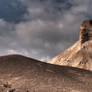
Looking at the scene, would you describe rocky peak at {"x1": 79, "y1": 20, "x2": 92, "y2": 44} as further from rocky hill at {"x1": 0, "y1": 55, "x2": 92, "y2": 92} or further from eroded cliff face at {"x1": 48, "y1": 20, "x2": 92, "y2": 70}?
rocky hill at {"x1": 0, "y1": 55, "x2": 92, "y2": 92}

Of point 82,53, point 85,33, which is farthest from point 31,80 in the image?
point 85,33

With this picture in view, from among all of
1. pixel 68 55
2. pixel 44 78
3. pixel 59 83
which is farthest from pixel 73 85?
pixel 68 55

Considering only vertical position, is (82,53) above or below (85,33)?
below

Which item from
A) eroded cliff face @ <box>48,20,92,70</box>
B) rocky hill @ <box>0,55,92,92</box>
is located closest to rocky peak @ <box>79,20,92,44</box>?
eroded cliff face @ <box>48,20,92,70</box>

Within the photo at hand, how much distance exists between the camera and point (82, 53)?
155 ft

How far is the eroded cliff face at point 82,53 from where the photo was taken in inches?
1757

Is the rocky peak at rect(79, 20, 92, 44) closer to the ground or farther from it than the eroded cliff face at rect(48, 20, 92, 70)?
farther from it

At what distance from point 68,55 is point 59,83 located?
123 ft

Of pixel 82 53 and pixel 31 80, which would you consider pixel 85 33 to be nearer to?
pixel 82 53

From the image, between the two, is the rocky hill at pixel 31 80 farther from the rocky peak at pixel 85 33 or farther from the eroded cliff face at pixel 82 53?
the rocky peak at pixel 85 33

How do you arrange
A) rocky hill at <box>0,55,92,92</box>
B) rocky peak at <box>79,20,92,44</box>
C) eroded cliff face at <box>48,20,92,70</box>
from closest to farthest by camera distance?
1. rocky hill at <box>0,55,92,92</box>
2. eroded cliff face at <box>48,20,92,70</box>
3. rocky peak at <box>79,20,92,44</box>

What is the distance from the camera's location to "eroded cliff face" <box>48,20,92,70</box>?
4463cm

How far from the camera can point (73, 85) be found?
1477 cm

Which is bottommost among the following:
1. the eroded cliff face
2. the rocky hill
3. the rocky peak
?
the rocky hill
